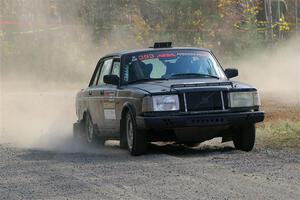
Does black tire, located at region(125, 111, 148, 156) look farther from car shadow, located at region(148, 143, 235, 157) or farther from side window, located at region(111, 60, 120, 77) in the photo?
side window, located at region(111, 60, 120, 77)

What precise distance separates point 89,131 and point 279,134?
10.6 feet

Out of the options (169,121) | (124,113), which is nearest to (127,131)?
(124,113)

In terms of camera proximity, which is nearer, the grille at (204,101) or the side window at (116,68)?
the grille at (204,101)

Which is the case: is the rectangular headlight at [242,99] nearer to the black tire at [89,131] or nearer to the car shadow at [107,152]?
the car shadow at [107,152]

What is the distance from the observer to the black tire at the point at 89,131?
46.8ft

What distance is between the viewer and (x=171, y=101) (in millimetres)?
11680

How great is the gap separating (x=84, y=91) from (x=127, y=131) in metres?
2.44

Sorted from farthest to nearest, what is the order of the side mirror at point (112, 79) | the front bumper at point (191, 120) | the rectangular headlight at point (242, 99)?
the side mirror at point (112, 79) < the rectangular headlight at point (242, 99) < the front bumper at point (191, 120)

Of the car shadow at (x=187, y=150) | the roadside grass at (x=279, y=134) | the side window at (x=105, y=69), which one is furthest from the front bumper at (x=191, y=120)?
the side window at (x=105, y=69)

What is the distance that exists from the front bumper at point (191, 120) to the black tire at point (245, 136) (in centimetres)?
40

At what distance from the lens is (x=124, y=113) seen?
12.6 metres

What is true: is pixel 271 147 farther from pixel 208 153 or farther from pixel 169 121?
pixel 169 121

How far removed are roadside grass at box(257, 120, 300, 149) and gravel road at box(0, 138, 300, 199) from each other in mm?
773

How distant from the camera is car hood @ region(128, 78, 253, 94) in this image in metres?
11.9
